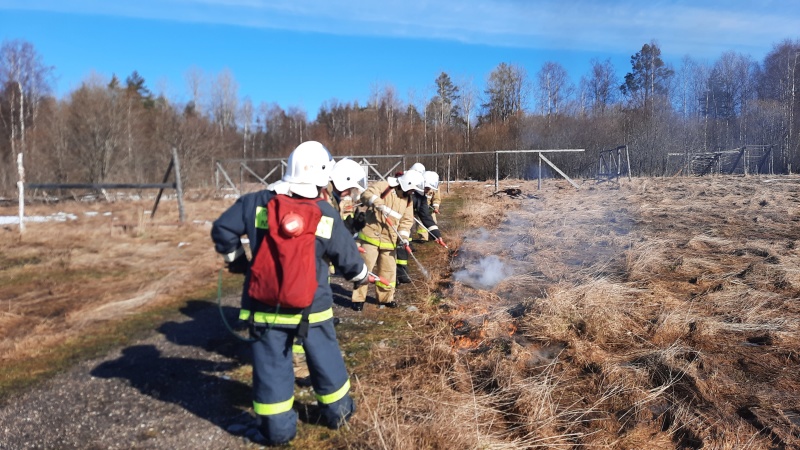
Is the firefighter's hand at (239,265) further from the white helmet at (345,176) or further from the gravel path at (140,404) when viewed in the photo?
the white helmet at (345,176)

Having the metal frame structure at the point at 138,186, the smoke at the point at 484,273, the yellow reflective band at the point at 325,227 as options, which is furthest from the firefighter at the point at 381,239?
the metal frame structure at the point at 138,186

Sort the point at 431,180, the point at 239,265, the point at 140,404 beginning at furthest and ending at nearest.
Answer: the point at 431,180
the point at 140,404
the point at 239,265

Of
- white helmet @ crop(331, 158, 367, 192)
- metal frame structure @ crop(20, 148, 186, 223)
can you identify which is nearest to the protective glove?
white helmet @ crop(331, 158, 367, 192)

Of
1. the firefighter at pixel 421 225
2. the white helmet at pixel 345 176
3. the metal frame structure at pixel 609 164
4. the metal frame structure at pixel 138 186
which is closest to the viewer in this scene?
the white helmet at pixel 345 176

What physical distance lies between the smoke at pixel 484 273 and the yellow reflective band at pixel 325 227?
3825mm

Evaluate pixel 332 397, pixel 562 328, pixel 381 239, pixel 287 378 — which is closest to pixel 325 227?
pixel 287 378

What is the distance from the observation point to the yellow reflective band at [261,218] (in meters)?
3.23

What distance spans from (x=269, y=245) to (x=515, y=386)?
6.50 ft

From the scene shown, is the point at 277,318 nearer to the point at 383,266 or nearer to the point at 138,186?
the point at 383,266

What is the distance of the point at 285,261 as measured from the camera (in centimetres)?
301

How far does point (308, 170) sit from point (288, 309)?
955mm

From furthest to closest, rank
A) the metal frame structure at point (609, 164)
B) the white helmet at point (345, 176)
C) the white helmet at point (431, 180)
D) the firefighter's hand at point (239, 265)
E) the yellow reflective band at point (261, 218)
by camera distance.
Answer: the metal frame structure at point (609, 164), the white helmet at point (431, 180), the white helmet at point (345, 176), the firefighter's hand at point (239, 265), the yellow reflective band at point (261, 218)

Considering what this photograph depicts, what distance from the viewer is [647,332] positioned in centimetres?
468

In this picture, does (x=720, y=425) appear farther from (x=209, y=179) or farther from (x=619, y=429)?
(x=209, y=179)
